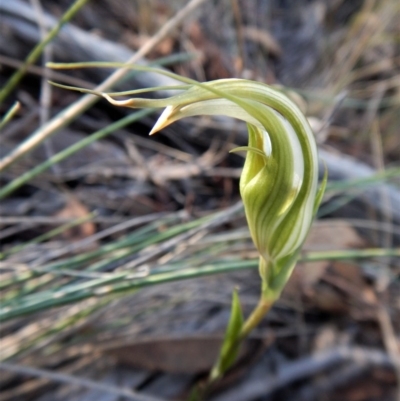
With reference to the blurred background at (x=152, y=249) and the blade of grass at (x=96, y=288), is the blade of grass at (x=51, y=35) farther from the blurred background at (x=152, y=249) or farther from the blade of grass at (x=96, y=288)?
the blade of grass at (x=96, y=288)

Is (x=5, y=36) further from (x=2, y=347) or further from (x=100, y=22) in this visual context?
(x=2, y=347)

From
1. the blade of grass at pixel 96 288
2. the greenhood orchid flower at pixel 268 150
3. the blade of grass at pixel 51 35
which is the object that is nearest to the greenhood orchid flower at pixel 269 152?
the greenhood orchid flower at pixel 268 150

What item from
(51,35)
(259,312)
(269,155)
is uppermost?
(51,35)

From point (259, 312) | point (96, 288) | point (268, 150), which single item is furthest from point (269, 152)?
point (96, 288)

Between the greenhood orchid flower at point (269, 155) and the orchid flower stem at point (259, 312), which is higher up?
the greenhood orchid flower at point (269, 155)

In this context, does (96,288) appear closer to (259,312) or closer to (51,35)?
(259,312)

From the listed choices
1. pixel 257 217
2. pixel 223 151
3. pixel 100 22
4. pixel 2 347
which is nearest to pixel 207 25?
pixel 100 22

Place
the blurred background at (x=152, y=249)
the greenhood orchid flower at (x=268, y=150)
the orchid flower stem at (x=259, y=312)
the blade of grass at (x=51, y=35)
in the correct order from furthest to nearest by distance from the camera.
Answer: the blurred background at (x=152, y=249), the blade of grass at (x=51, y=35), the orchid flower stem at (x=259, y=312), the greenhood orchid flower at (x=268, y=150)
